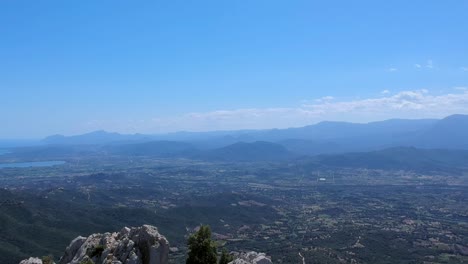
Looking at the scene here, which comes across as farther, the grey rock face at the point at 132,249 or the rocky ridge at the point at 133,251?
the grey rock face at the point at 132,249

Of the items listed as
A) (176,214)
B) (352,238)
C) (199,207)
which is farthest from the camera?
(199,207)

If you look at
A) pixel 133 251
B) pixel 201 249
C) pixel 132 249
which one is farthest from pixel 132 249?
pixel 201 249

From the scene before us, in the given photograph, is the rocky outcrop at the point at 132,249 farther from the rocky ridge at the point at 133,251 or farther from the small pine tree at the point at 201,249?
the small pine tree at the point at 201,249

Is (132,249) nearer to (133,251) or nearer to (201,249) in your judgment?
(133,251)

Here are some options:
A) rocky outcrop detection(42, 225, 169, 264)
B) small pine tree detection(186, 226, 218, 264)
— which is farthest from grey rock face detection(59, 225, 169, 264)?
small pine tree detection(186, 226, 218, 264)

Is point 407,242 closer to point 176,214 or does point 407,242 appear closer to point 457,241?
point 457,241

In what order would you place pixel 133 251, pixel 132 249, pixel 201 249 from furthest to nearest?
1. pixel 201 249
2. pixel 132 249
3. pixel 133 251

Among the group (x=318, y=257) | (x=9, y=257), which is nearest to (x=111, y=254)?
(x=9, y=257)

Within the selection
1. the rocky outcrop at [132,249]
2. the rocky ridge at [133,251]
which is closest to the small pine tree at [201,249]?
the rocky ridge at [133,251]

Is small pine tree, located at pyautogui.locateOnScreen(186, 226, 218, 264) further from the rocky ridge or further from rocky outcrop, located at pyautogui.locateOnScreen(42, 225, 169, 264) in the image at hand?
rocky outcrop, located at pyautogui.locateOnScreen(42, 225, 169, 264)

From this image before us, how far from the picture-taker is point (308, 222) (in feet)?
582

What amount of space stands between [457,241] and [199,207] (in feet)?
325

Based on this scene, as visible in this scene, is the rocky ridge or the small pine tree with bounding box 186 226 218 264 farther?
the small pine tree with bounding box 186 226 218 264

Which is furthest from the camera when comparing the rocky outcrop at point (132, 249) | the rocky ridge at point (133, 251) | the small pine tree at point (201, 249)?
the small pine tree at point (201, 249)
